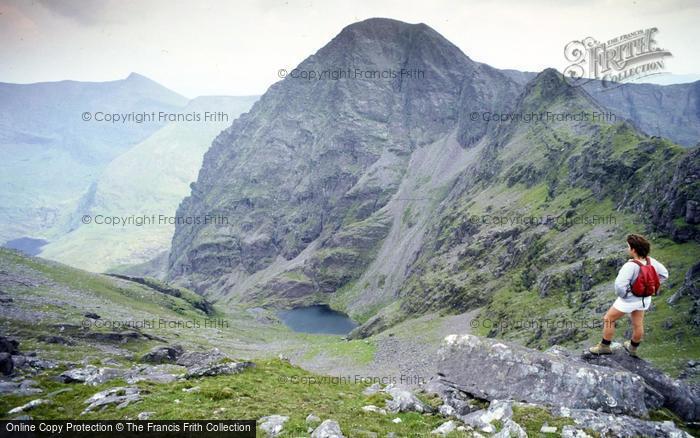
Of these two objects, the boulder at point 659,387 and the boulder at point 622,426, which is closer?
the boulder at point 622,426

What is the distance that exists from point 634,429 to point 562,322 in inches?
2635

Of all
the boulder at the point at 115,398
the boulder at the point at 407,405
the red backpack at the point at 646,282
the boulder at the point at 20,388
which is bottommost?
the boulder at the point at 20,388

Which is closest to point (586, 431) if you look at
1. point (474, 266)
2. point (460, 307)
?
point (460, 307)

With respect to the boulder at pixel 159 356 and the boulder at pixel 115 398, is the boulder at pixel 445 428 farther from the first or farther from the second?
the boulder at pixel 159 356

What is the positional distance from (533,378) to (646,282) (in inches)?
267

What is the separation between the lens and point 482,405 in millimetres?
21297

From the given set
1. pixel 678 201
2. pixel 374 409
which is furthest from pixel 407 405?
pixel 678 201

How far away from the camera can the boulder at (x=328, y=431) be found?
17.4m

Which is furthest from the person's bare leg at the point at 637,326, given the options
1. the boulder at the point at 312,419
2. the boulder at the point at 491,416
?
the boulder at the point at 312,419

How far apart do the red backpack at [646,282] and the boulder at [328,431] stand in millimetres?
13916

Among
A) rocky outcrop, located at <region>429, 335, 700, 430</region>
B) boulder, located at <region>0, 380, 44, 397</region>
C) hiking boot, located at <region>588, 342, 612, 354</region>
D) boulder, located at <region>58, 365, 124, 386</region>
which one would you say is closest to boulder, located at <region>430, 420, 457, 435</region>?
rocky outcrop, located at <region>429, 335, 700, 430</region>

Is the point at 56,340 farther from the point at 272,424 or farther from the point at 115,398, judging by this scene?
the point at 272,424

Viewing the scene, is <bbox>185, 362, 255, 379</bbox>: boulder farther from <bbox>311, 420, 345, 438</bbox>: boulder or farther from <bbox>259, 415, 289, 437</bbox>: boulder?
<bbox>311, 420, 345, 438</bbox>: boulder

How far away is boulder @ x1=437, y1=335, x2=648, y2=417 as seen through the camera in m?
18.5
